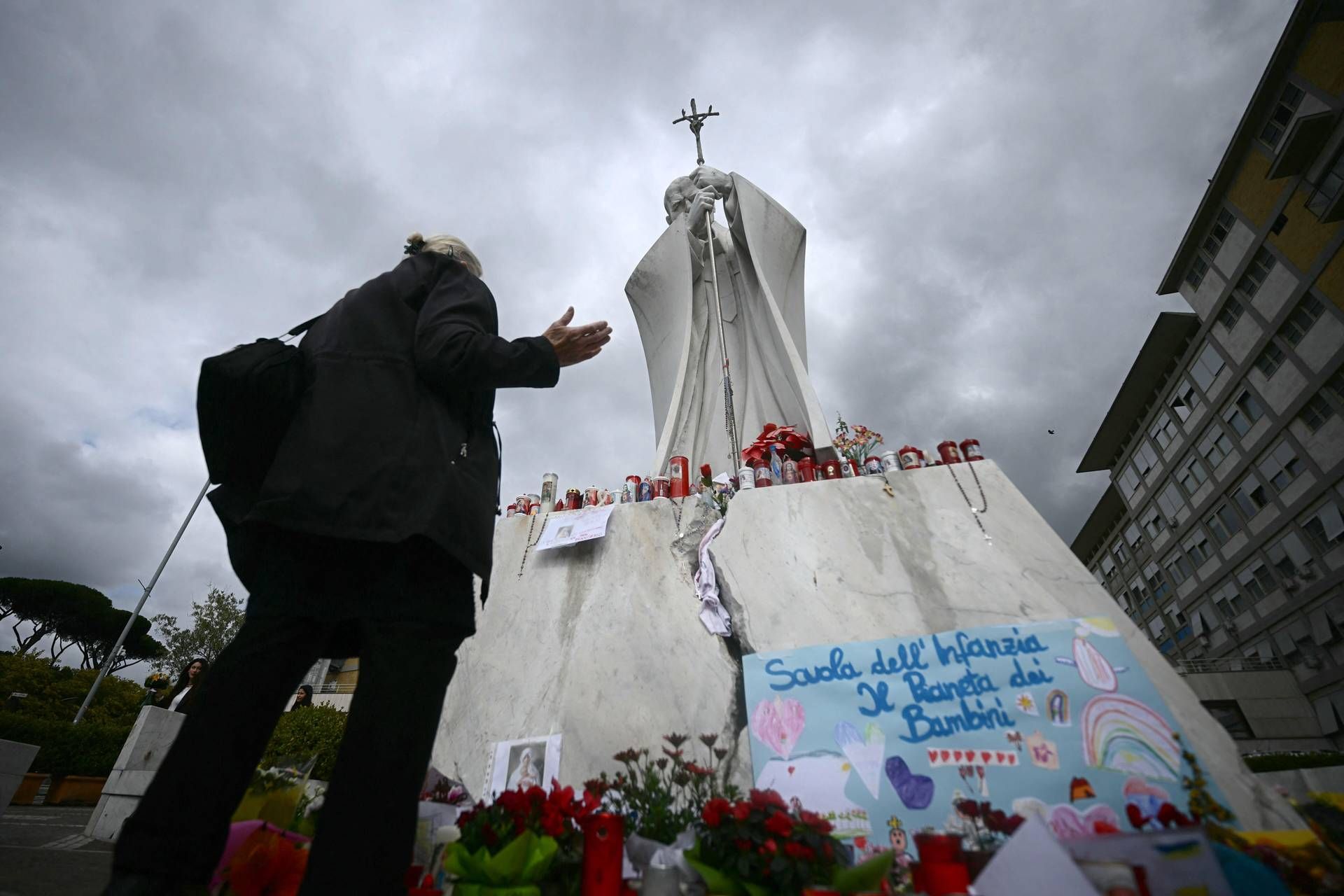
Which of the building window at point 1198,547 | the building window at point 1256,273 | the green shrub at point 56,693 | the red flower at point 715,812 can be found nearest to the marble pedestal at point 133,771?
the red flower at point 715,812

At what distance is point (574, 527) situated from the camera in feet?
12.7

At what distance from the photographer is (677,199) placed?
803cm

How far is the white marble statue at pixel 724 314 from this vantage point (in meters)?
6.44

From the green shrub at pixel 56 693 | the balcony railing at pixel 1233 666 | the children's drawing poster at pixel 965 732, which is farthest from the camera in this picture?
the balcony railing at pixel 1233 666

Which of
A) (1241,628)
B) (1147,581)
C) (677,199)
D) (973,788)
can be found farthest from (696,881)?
(1147,581)

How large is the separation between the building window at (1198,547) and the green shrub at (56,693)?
114ft

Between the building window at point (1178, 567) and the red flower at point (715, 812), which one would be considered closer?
the red flower at point (715, 812)

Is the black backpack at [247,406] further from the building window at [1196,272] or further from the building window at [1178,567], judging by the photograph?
the building window at [1178,567]

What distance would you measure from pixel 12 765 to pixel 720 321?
639 cm

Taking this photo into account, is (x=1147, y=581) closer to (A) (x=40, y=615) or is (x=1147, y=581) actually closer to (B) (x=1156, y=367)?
(B) (x=1156, y=367)

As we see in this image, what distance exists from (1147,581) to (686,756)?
3357 cm

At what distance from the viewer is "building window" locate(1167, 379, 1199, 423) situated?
915 inches

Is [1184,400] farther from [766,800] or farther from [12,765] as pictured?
[12,765]

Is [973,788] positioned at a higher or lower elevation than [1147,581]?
lower
